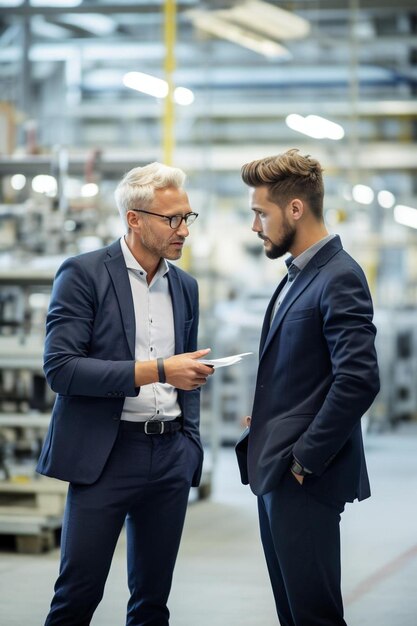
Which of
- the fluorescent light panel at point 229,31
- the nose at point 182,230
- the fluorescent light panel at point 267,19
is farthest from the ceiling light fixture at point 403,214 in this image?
the nose at point 182,230

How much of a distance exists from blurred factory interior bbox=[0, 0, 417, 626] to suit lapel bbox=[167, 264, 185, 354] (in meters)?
1.72

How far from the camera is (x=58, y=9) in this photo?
10.3 meters

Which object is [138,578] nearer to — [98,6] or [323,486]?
[323,486]

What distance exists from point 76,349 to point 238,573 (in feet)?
9.02

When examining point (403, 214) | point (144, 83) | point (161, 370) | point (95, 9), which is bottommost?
point (403, 214)

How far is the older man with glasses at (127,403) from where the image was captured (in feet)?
9.66

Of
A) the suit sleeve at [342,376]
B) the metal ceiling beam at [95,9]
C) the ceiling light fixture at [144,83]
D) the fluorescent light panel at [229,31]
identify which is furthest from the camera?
the ceiling light fixture at [144,83]

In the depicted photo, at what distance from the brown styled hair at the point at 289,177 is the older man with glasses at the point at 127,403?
1.21 feet

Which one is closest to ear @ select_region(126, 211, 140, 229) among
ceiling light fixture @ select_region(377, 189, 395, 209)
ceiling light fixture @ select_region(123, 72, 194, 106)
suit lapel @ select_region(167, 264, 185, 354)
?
suit lapel @ select_region(167, 264, 185, 354)

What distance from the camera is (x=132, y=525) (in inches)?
125

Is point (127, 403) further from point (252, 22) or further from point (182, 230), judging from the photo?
point (252, 22)

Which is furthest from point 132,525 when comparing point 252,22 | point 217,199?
point 217,199

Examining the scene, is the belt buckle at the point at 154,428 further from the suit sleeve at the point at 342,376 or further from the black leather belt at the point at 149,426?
the suit sleeve at the point at 342,376

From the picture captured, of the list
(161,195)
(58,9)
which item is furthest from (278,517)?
(58,9)
